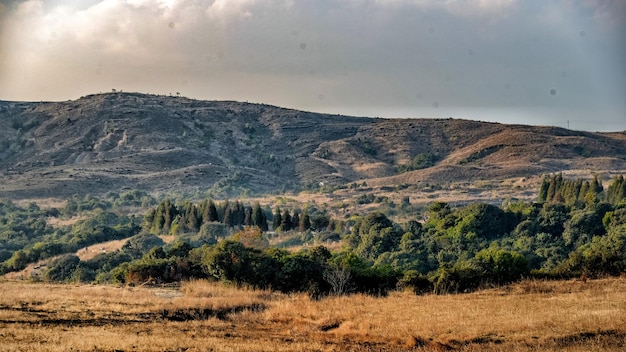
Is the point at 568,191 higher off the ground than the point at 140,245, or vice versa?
the point at 568,191

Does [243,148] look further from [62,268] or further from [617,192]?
[62,268]

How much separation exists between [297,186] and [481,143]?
4393 centimetres

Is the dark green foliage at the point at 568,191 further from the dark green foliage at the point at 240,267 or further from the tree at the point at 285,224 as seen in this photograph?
the dark green foliage at the point at 240,267

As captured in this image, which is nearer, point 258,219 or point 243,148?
point 258,219

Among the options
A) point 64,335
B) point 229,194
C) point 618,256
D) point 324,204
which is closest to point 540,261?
point 618,256

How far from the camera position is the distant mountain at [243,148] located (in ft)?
357

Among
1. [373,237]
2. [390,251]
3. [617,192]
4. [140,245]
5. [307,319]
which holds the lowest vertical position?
[140,245]

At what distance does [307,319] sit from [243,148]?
125227mm

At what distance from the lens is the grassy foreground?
50.6 feet

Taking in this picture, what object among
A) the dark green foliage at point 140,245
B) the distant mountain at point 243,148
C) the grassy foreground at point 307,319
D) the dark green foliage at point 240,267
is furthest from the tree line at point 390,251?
the distant mountain at point 243,148

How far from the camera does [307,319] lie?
1998 centimetres

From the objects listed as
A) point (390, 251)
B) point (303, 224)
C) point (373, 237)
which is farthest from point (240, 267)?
point (303, 224)

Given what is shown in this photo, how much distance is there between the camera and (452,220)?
4506 cm

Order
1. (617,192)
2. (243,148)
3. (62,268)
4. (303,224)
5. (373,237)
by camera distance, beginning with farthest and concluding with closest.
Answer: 1. (243,148)
2. (303,224)
3. (617,192)
4. (373,237)
5. (62,268)
